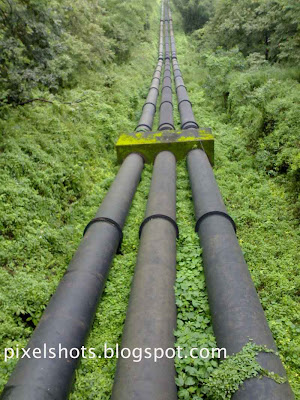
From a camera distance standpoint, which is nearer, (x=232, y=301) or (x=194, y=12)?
(x=232, y=301)

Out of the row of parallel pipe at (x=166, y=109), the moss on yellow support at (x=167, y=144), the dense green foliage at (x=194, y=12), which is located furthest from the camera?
the dense green foliage at (x=194, y=12)

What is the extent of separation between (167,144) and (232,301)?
561cm

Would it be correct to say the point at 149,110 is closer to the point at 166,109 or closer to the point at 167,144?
the point at 166,109

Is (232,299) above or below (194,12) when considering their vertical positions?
below

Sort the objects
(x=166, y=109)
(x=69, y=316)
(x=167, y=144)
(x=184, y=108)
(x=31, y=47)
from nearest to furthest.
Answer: (x=69, y=316) → (x=31, y=47) → (x=167, y=144) → (x=166, y=109) → (x=184, y=108)

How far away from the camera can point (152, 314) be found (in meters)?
3.44

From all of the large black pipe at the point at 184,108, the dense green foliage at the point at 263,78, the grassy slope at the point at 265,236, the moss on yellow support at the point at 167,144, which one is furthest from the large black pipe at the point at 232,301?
the large black pipe at the point at 184,108

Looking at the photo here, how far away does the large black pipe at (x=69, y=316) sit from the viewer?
2.90 meters

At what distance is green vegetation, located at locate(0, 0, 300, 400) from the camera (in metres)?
3.87

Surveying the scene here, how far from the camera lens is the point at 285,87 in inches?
382

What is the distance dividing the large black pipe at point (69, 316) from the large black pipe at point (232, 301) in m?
1.59

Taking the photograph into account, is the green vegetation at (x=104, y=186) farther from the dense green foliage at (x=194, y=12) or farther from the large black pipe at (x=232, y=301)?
the dense green foliage at (x=194, y=12)

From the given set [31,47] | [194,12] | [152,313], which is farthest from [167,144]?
[194,12]

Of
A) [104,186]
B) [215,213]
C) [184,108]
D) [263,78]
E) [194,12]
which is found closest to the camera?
[215,213]
